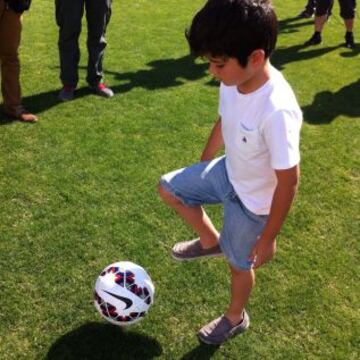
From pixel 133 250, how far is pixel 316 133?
269 cm

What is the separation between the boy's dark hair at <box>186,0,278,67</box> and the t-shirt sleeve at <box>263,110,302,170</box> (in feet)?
0.90

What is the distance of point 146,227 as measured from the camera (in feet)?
12.2

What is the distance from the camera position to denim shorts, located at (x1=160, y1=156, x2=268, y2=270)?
2.54 metres

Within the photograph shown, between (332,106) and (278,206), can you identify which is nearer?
(278,206)

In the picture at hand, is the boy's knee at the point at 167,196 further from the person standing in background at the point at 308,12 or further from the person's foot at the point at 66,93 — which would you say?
the person standing in background at the point at 308,12

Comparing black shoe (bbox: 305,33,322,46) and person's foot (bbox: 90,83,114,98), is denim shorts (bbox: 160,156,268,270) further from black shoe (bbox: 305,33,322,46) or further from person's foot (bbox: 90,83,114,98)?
black shoe (bbox: 305,33,322,46)

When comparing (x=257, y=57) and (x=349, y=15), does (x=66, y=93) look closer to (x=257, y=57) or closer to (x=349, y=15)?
(x=257, y=57)

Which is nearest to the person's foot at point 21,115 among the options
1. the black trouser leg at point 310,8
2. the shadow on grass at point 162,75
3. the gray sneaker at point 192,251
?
the shadow on grass at point 162,75

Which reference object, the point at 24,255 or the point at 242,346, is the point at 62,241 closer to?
the point at 24,255

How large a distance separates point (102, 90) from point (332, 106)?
8.76 feet

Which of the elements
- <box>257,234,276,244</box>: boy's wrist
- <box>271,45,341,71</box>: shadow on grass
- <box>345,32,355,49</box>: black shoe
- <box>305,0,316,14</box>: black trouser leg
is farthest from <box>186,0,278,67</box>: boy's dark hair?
<box>305,0,316,14</box>: black trouser leg

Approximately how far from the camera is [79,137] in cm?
481

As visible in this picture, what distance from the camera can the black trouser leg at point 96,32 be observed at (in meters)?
5.22

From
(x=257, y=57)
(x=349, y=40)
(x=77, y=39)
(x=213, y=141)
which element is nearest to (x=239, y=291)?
(x=213, y=141)
